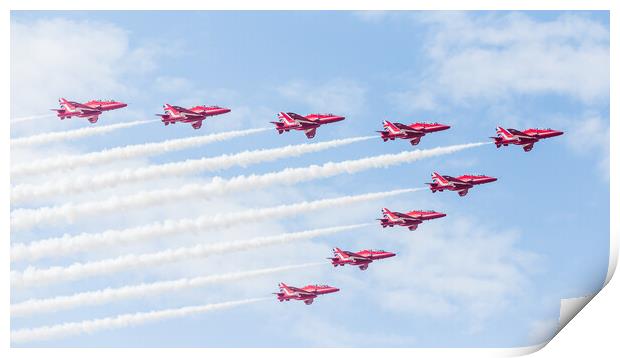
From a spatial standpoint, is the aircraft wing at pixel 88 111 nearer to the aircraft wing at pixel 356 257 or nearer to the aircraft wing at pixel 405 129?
the aircraft wing at pixel 356 257

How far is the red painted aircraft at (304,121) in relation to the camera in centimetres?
7888

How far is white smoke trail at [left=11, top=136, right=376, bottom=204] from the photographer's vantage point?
7650cm

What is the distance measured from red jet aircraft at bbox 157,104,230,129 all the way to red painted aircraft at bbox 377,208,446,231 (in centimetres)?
929

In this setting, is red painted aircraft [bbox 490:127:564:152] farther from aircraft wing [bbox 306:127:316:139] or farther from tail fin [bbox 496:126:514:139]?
aircraft wing [bbox 306:127:316:139]

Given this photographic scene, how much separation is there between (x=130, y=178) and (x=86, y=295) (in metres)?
5.93

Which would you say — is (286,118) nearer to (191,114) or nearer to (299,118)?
(299,118)

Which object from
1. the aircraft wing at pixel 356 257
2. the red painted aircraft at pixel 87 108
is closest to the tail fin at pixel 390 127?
the aircraft wing at pixel 356 257

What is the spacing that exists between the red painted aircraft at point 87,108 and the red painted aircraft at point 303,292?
11774 millimetres

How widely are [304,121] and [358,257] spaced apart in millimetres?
7576

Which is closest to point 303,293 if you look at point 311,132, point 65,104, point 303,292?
point 303,292

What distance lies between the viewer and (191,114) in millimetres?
79688
